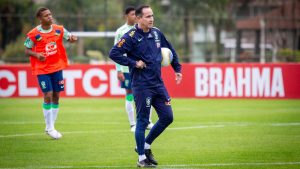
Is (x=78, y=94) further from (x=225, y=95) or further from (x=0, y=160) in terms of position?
(x=0, y=160)

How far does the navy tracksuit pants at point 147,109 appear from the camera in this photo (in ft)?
35.4

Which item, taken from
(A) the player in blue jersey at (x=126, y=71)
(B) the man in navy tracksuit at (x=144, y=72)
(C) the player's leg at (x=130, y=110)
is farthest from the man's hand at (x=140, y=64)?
(C) the player's leg at (x=130, y=110)

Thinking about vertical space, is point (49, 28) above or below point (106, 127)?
above

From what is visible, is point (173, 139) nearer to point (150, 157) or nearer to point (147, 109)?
point (150, 157)

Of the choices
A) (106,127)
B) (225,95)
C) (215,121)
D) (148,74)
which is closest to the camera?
(148,74)

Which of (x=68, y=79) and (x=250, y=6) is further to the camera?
(x=250, y=6)

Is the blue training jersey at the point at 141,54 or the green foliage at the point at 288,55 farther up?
the blue training jersey at the point at 141,54

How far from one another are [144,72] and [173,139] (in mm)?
3434

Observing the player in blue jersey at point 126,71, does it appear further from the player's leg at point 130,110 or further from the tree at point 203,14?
the tree at point 203,14

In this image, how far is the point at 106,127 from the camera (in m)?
16.4

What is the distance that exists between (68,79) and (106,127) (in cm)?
998

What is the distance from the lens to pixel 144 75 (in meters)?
10.9

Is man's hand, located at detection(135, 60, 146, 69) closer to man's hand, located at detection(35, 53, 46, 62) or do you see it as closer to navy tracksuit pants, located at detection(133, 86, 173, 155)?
navy tracksuit pants, located at detection(133, 86, 173, 155)

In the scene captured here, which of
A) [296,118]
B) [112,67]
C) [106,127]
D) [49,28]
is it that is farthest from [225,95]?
[49,28]
